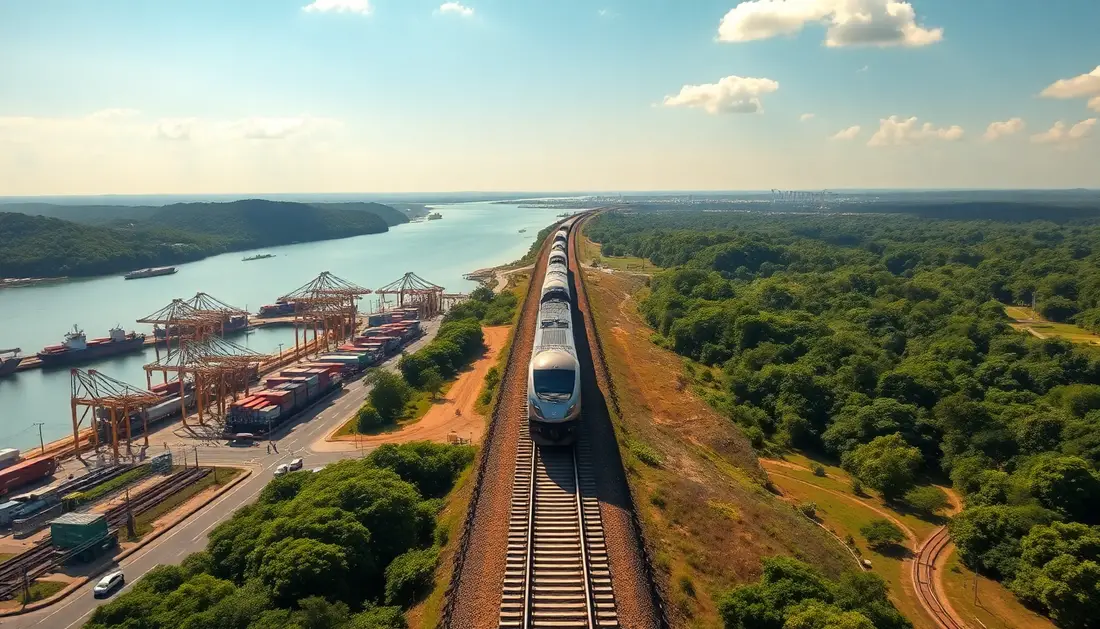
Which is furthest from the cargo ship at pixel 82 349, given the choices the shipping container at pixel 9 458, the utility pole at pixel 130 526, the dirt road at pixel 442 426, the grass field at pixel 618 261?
the grass field at pixel 618 261

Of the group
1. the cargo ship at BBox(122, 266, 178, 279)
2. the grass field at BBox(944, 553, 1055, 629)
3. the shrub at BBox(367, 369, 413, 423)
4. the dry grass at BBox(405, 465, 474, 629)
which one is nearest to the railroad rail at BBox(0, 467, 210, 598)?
the shrub at BBox(367, 369, 413, 423)

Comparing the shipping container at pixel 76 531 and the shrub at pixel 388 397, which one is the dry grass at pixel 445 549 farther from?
the shrub at pixel 388 397

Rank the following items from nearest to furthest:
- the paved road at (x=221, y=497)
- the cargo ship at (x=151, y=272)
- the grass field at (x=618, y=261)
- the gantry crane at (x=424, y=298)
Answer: the paved road at (x=221, y=497) → the gantry crane at (x=424, y=298) → the grass field at (x=618, y=261) → the cargo ship at (x=151, y=272)

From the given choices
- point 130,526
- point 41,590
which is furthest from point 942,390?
point 41,590

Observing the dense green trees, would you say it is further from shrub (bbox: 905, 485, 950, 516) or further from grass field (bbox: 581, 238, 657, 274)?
grass field (bbox: 581, 238, 657, 274)

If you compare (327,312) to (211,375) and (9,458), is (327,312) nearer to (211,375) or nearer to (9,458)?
(211,375)

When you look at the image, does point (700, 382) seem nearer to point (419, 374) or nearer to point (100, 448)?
point (419, 374)

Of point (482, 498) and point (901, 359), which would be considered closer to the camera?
A: point (482, 498)

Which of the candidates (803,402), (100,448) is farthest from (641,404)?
(100,448)
